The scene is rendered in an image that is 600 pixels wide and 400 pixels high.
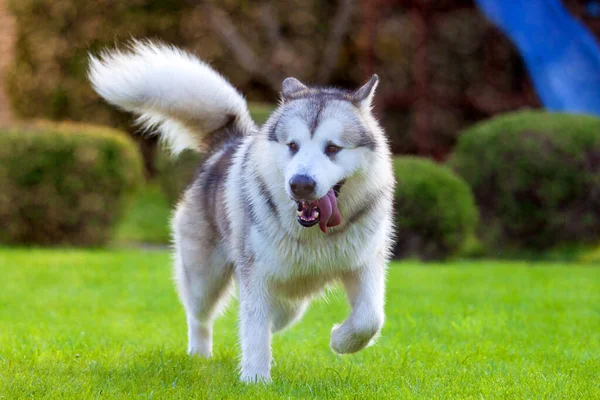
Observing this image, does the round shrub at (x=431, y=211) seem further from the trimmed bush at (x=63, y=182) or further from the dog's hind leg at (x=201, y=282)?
the dog's hind leg at (x=201, y=282)

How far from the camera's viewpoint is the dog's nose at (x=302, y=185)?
4016 mm

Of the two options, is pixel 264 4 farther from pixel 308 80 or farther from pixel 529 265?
pixel 529 265

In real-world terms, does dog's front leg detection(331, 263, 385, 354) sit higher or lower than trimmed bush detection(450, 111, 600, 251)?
higher

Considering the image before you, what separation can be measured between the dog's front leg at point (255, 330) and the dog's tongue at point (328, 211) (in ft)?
1.69

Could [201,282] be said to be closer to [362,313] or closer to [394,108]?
[362,313]

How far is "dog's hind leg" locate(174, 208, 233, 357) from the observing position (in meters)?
5.25

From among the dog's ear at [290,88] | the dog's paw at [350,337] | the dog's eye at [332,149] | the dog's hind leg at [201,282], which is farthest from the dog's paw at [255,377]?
the dog's ear at [290,88]

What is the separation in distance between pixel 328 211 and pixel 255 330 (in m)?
0.75

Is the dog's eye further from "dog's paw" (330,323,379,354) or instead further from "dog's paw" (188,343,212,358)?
"dog's paw" (188,343,212,358)

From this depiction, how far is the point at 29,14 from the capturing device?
55.6ft

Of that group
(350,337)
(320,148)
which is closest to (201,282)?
(350,337)

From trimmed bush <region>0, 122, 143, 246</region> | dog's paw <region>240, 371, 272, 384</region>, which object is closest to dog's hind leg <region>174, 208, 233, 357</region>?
dog's paw <region>240, 371, 272, 384</region>

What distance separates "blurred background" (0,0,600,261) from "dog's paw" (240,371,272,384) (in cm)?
615

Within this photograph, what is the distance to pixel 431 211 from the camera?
1031cm
